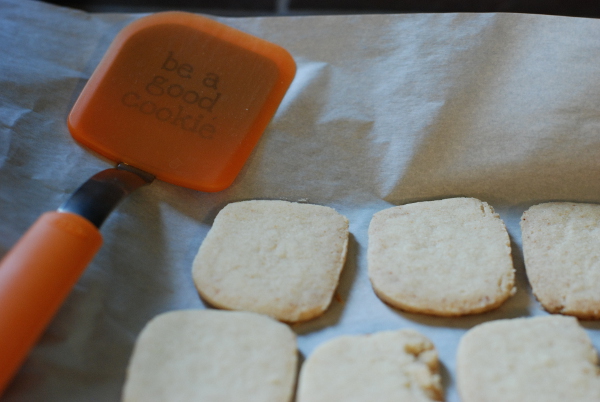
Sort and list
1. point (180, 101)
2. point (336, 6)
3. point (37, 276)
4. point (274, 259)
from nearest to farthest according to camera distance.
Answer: point (37, 276) → point (274, 259) → point (180, 101) → point (336, 6)

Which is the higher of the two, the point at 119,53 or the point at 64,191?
the point at 119,53

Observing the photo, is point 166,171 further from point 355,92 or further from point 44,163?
point 355,92

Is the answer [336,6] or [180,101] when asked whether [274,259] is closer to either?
[180,101]

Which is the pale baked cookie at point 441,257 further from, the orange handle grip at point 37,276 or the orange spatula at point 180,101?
the orange handle grip at point 37,276

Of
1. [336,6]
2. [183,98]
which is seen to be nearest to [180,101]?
[183,98]

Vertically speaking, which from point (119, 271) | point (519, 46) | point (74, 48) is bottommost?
point (119, 271)

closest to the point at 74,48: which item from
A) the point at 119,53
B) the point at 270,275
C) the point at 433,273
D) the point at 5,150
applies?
the point at 119,53

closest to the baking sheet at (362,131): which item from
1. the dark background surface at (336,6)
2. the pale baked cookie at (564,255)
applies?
the pale baked cookie at (564,255)
